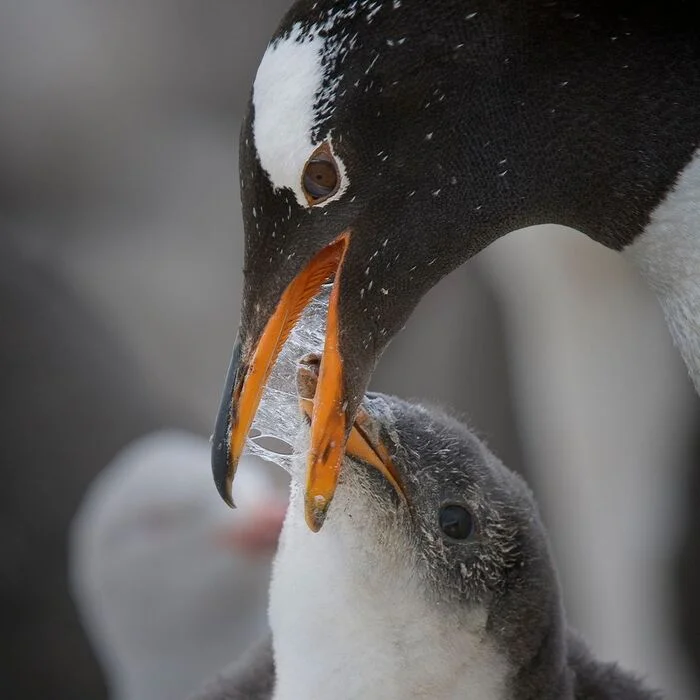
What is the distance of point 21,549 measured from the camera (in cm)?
229

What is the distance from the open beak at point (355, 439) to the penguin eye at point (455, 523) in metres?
0.04

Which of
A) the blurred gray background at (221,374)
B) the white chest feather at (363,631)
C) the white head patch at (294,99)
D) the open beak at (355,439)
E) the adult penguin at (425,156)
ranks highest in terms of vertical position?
the white head patch at (294,99)

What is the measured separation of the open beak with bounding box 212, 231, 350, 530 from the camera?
944 millimetres

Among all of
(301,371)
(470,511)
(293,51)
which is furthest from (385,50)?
(470,511)

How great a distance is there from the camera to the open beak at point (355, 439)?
3.13 feet

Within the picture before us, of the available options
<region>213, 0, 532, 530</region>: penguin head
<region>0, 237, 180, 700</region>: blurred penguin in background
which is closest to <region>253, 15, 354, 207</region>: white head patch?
<region>213, 0, 532, 530</region>: penguin head

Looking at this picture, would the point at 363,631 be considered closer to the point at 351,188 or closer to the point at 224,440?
the point at 224,440

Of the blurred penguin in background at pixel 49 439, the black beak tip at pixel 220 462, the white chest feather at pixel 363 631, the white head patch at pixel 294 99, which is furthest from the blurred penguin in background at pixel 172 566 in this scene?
the white head patch at pixel 294 99

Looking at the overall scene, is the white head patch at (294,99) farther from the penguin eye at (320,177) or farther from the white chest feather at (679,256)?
the white chest feather at (679,256)

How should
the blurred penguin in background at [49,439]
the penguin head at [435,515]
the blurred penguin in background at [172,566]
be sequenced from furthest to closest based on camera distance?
the blurred penguin in background at [49,439] → the blurred penguin in background at [172,566] → the penguin head at [435,515]

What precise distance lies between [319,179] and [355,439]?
210mm

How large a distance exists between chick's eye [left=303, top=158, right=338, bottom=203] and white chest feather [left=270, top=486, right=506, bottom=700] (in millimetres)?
245

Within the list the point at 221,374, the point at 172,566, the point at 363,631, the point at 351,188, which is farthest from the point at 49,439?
the point at 351,188

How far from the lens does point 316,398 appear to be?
95cm
